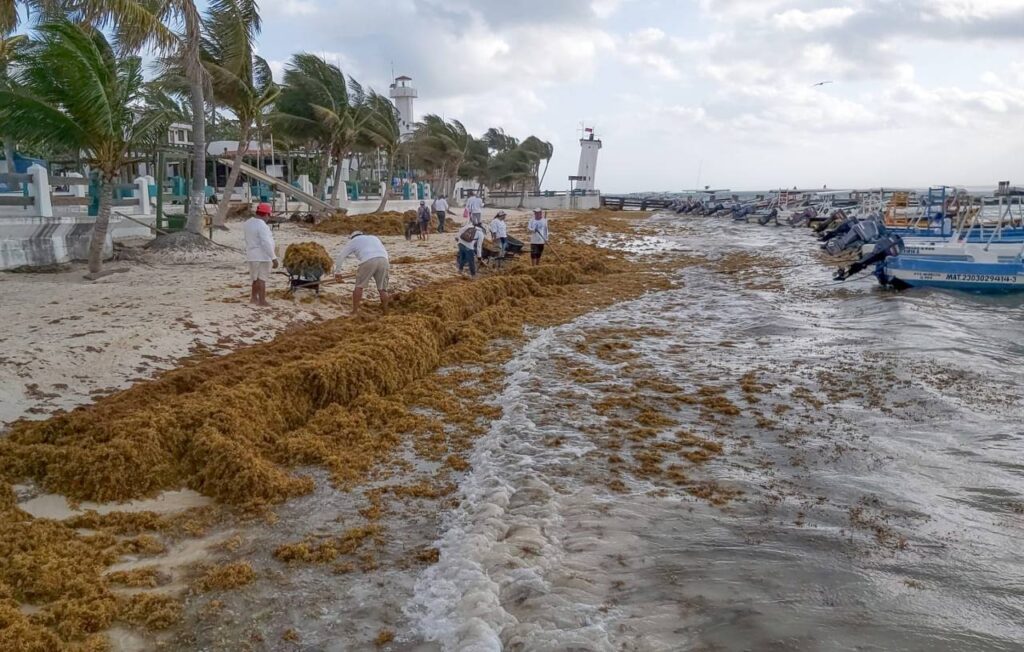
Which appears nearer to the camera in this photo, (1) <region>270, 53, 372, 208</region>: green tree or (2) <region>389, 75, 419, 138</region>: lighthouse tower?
(1) <region>270, 53, 372, 208</region>: green tree

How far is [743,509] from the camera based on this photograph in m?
5.36

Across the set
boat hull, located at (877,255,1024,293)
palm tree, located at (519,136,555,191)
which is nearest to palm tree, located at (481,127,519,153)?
palm tree, located at (519,136,555,191)

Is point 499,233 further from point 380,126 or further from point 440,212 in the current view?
point 380,126

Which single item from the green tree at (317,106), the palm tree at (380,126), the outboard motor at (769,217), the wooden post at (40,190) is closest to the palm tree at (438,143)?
the palm tree at (380,126)

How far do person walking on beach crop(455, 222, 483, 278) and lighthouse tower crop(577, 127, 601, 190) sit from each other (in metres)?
50.1

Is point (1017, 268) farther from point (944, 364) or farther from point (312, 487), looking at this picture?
point (312, 487)

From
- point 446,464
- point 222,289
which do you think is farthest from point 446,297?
point 446,464

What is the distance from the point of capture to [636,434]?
22.9ft

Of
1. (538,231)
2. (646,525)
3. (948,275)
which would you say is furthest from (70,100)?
(948,275)

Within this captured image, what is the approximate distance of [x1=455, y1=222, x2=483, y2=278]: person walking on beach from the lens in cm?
1551

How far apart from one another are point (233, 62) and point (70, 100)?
19.5ft

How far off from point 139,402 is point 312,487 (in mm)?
2187

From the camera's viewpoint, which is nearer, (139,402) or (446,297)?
(139,402)

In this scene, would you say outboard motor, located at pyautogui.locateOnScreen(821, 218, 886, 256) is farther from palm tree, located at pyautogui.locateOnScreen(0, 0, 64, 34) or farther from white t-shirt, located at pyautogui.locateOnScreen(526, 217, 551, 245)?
palm tree, located at pyautogui.locateOnScreen(0, 0, 64, 34)
